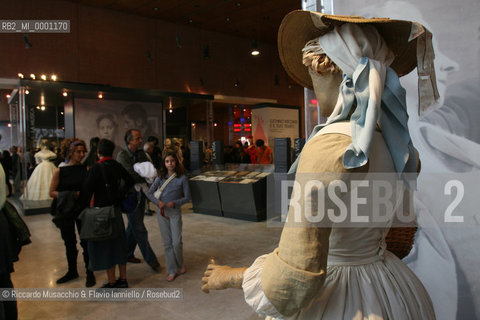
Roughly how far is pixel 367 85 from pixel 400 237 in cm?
72

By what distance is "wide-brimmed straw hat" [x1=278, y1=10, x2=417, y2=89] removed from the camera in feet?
3.83

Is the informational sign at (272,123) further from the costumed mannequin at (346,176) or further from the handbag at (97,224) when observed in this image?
the costumed mannequin at (346,176)

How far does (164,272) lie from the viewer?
454cm

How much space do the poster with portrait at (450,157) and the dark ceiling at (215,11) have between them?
1156 cm

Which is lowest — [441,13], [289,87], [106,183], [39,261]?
[39,261]

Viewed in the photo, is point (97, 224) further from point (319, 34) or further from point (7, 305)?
point (319, 34)

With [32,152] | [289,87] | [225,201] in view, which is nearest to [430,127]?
[225,201]

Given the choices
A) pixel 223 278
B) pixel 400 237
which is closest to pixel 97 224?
pixel 223 278

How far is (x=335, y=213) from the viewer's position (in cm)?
100

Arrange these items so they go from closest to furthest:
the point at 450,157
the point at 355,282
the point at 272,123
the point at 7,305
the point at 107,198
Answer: the point at 355,282
the point at 450,157
the point at 7,305
the point at 107,198
the point at 272,123

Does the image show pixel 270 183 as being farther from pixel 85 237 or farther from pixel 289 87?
pixel 289 87

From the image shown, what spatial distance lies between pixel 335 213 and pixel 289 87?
19.1 meters

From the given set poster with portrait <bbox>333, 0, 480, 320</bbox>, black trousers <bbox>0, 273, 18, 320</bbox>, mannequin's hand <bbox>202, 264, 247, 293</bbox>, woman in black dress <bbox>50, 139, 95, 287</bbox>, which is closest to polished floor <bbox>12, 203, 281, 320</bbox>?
woman in black dress <bbox>50, 139, 95, 287</bbox>

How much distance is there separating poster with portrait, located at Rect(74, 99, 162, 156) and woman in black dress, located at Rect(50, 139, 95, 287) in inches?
294
